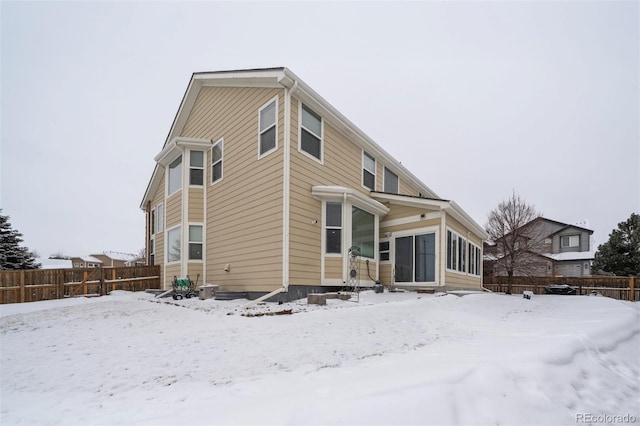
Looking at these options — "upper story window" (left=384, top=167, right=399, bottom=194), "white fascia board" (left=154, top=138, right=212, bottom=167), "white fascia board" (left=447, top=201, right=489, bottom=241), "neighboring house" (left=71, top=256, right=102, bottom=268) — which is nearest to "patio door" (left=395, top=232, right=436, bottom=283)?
"white fascia board" (left=447, top=201, right=489, bottom=241)

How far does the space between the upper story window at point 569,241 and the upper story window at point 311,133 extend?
33930 millimetres

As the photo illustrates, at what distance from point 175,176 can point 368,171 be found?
7.50 metres

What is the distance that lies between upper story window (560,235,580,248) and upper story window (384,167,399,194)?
2783 centimetres

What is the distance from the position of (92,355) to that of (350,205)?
7.29 m

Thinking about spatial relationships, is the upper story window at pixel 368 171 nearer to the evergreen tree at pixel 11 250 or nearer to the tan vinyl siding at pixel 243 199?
the tan vinyl siding at pixel 243 199

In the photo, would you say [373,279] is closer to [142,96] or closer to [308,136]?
[308,136]

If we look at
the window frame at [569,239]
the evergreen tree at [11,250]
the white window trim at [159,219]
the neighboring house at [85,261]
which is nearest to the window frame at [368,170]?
the white window trim at [159,219]

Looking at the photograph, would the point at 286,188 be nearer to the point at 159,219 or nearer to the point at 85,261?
the point at 159,219

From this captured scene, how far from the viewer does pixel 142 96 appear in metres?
27.7

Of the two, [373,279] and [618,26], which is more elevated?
[618,26]

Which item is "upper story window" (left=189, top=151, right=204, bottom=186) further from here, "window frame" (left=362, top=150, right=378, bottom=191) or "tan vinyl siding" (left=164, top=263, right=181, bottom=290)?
"window frame" (left=362, top=150, right=378, bottom=191)

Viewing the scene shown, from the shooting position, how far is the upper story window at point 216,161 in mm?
12232

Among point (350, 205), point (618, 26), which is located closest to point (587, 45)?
A: point (618, 26)

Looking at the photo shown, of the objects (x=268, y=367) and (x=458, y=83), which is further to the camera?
(x=458, y=83)
